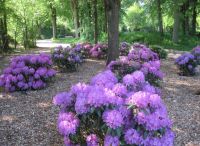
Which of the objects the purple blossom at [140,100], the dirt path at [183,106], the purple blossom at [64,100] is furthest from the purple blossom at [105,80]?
the dirt path at [183,106]

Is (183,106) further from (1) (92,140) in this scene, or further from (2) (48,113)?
(1) (92,140)

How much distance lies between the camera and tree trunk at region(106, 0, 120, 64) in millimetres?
9750

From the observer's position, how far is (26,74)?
7578 millimetres

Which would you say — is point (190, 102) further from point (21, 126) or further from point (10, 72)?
point (10, 72)

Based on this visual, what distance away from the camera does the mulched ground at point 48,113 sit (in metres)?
4.75

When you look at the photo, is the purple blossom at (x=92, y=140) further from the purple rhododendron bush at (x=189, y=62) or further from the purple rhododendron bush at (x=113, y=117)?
the purple rhododendron bush at (x=189, y=62)

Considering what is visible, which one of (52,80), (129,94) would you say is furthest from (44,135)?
(52,80)

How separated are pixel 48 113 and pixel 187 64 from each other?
5.29 meters

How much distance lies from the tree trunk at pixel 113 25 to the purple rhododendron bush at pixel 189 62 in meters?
2.04

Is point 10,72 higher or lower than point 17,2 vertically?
lower

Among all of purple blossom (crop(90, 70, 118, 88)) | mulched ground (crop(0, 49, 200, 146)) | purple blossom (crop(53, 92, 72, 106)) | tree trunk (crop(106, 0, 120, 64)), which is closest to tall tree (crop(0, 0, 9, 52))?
tree trunk (crop(106, 0, 120, 64))

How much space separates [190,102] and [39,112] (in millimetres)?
3104

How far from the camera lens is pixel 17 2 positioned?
59.4 ft

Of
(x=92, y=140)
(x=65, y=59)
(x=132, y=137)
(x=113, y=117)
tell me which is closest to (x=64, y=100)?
(x=92, y=140)
